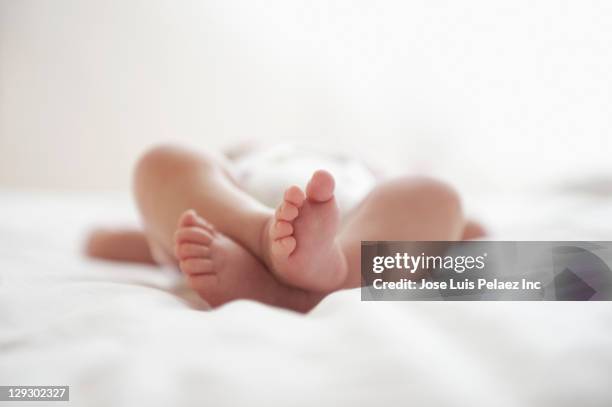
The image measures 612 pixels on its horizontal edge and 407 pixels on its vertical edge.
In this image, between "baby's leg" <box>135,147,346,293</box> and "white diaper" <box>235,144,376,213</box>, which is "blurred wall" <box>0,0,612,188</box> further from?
"baby's leg" <box>135,147,346,293</box>

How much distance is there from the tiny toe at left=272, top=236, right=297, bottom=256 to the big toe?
0.04m

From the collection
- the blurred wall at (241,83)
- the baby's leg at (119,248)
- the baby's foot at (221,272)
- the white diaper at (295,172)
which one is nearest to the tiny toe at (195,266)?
the baby's foot at (221,272)

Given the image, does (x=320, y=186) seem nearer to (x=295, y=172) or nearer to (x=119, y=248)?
(x=295, y=172)

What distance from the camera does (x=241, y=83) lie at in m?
2.28

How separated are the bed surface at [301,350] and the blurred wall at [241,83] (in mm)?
1659

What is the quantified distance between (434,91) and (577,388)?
196 centimetres

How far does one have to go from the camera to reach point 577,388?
10.8 inches

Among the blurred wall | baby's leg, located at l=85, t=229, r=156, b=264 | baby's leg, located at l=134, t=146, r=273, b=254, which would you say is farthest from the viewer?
the blurred wall

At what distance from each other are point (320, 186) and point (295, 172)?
349mm

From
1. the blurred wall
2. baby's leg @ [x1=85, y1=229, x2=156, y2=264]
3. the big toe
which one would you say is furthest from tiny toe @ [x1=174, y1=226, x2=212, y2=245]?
the blurred wall

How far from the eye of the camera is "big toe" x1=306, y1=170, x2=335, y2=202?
434 millimetres

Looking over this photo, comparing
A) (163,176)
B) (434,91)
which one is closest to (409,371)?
(163,176)

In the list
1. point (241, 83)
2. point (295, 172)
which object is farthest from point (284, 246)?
point (241, 83)

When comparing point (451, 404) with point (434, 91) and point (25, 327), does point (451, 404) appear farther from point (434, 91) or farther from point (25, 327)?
point (434, 91)
